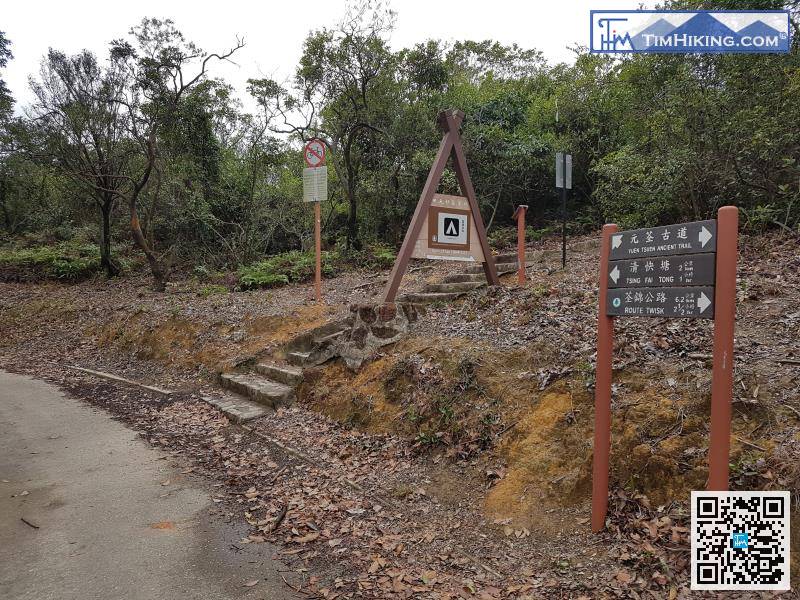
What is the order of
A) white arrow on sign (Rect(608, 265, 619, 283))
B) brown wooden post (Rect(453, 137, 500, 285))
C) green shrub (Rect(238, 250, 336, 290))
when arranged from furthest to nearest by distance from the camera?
green shrub (Rect(238, 250, 336, 290)) < brown wooden post (Rect(453, 137, 500, 285)) < white arrow on sign (Rect(608, 265, 619, 283))

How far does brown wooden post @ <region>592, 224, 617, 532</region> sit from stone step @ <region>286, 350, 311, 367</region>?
4767mm

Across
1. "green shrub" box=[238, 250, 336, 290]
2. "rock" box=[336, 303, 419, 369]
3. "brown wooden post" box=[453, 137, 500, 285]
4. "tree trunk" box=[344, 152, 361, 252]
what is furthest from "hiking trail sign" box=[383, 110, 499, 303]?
"tree trunk" box=[344, 152, 361, 252]

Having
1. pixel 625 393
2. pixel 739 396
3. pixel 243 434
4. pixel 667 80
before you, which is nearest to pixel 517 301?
pixel 625 393

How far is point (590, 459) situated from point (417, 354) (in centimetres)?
252

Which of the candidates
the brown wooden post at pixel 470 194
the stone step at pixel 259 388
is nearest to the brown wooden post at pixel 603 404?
the brown wooden post at pixel 470 194

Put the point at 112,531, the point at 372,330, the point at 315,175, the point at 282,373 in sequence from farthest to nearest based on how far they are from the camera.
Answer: the point at 315,175 < the point at 282,373 < the point at 372,330 < the point at 112,531

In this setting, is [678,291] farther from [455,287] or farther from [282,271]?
[282,271]

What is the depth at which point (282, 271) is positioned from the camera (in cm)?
1411

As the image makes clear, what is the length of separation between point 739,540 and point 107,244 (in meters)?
19.7

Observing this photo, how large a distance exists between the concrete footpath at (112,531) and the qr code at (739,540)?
246 cm

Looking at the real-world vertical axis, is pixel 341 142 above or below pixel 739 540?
above

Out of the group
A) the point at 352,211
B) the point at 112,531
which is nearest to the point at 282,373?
the point at 112,531

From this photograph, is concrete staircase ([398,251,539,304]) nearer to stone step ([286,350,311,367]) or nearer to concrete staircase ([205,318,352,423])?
concrete staircase ([205,318,352,423])

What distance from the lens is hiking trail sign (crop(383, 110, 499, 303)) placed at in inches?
268
